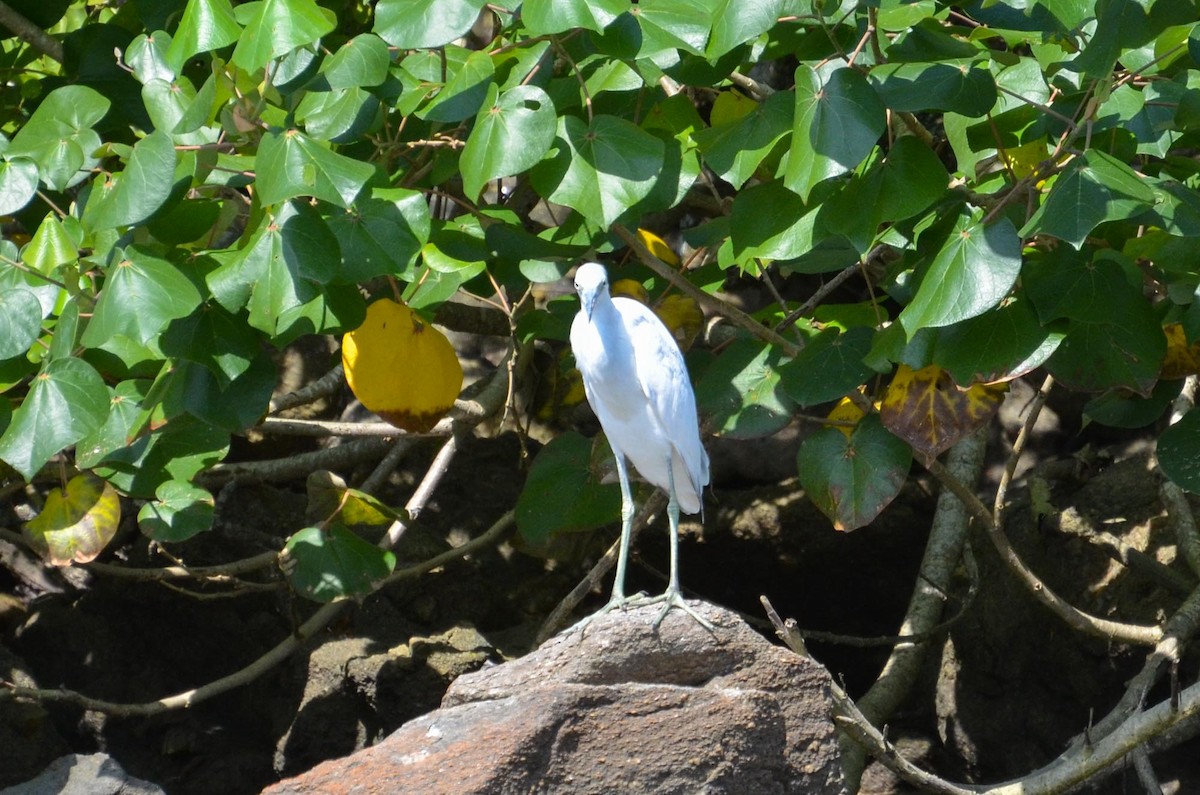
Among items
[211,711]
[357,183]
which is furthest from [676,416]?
[211,711]

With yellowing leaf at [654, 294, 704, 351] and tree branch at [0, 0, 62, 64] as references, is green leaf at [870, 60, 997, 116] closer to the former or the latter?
yellowing leaf at [654, 294, 704, 351]

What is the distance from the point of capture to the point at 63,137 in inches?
111

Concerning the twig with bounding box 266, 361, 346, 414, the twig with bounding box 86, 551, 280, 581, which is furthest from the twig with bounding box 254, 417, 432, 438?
the twig with bounding box 86, 551, 280, 581

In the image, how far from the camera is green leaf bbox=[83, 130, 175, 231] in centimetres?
246

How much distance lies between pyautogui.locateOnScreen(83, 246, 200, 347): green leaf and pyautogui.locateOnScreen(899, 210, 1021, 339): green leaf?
54.0 inches

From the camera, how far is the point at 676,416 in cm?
296

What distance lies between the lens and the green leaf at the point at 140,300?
2.44 meters

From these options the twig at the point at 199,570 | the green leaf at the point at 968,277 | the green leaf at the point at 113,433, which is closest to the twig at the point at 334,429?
the twig at the point at 199,570

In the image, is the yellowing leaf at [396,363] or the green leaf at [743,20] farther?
the yellowing leaf at [396,363]

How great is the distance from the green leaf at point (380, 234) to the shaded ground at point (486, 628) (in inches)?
58.7

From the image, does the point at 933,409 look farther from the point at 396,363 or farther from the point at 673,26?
the point at 396,363

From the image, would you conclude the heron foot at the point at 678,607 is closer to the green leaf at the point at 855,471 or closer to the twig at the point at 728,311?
the green leaf at the point at 855,471

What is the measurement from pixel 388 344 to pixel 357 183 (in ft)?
2.33

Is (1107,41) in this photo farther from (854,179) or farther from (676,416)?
(676,416)
